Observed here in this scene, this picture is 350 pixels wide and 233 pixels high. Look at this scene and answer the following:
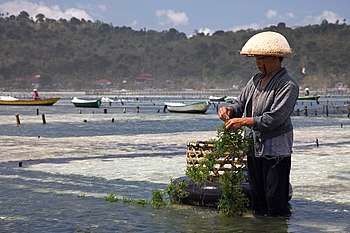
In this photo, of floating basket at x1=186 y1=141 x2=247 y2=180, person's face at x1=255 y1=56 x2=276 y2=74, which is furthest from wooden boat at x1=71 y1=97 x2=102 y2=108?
person's face at x1=255 y1=56 x2=276 y2=74

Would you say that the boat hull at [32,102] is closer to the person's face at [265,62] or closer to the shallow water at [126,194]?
the shallow water at [126,194]

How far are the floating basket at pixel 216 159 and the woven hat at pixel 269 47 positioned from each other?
1519 mm

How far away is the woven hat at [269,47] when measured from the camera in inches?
306

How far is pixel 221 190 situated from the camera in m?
9.19

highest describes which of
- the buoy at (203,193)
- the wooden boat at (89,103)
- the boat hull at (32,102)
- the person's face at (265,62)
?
the person's face at (265,62)

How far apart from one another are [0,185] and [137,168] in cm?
414

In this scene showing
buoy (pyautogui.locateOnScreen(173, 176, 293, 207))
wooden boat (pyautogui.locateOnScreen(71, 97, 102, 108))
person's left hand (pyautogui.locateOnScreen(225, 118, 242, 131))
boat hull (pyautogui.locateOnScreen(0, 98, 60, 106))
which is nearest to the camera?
person's left hand (pyautogui.locateOnScreen(225, 118, 242, 131))

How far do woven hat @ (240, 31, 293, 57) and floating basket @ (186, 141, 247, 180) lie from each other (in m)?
1.52

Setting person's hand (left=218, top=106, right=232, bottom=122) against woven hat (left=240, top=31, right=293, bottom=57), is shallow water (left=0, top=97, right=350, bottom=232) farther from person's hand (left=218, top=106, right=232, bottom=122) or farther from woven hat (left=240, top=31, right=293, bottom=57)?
woven hat (left=240, top=31, right=293, bottom=57)

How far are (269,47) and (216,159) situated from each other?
1.90 m

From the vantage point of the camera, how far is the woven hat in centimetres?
776

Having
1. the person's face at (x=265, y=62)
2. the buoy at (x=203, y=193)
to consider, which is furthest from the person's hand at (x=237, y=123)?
the buoy at (x=203, y=193)

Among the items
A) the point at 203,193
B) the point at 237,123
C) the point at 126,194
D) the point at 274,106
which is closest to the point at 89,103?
the point at 126,194

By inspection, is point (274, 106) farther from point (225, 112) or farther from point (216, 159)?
point (216, 159)
